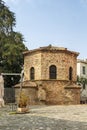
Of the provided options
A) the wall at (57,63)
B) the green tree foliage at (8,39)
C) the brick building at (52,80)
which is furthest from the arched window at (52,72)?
the green tree foliage at (8,39)

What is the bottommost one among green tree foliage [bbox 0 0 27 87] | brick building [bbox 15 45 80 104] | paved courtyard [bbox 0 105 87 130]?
paved courtyard [bbox 0 105 87 130]

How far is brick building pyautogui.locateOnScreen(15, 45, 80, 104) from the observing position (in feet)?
125

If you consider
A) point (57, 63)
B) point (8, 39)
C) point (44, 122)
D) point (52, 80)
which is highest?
point (8, 39)

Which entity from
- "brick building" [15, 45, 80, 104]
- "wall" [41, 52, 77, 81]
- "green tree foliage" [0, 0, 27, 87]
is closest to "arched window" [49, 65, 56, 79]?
"brick building" [15, 45, 80, 104]

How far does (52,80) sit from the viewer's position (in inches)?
1517

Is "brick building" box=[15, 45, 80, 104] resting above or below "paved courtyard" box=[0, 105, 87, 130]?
above

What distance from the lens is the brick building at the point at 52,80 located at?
38188 millimetres

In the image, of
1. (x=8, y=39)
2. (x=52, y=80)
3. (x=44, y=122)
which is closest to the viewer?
(x=44, y=122)

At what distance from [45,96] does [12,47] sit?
7.72m

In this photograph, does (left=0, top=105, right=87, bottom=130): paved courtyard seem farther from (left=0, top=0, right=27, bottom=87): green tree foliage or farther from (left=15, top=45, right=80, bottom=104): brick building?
(left=0, top=0, right=27, bottom=87): green tree foliage

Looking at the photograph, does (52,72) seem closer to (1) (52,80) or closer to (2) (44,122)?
(1) (52,80)

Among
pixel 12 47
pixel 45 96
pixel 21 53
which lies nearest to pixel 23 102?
pixel 45 96

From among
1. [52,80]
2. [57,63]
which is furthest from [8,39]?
[52,80]

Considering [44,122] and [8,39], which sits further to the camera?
[8,39]
